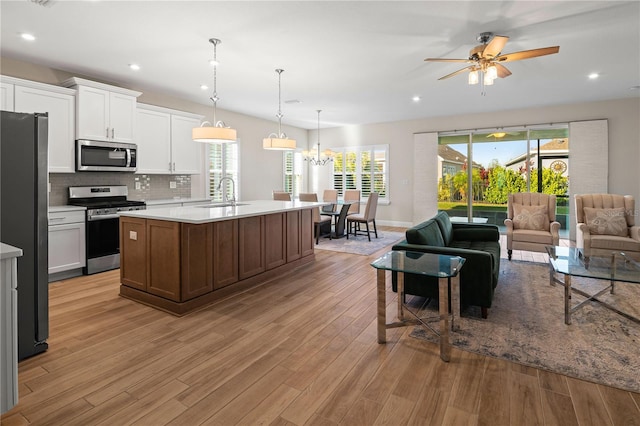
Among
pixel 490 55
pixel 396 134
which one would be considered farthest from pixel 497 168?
pixel 490 55

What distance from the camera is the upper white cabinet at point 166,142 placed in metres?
5.25

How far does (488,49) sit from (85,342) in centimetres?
430

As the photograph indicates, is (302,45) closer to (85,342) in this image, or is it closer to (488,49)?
(488,49)

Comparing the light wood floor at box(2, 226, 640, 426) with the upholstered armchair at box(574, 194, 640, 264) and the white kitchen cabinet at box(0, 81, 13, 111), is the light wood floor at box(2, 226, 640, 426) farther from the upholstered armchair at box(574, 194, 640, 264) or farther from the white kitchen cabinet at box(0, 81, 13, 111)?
the upholstered armchair at box(574, 194, 640, 264)

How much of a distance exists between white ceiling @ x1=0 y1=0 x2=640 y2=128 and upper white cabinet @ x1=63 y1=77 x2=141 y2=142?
0.27m

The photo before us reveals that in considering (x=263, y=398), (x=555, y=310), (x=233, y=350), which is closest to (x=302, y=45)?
(x=233, y=350)

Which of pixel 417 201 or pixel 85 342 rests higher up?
pixel 417 201

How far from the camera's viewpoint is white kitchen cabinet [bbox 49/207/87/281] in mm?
4023

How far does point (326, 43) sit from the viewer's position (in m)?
3.71

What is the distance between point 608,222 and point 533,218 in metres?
0.93

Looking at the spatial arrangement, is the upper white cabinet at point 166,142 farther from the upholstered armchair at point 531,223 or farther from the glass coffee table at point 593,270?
the glass coffee table at point 593,270

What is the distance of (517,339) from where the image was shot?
101 inches

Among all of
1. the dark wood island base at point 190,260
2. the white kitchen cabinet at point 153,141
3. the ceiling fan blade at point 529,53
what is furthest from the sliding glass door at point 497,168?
the white kitchen cabinet at point 153,141

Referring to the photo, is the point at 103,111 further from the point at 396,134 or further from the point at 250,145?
the point at 396,134
